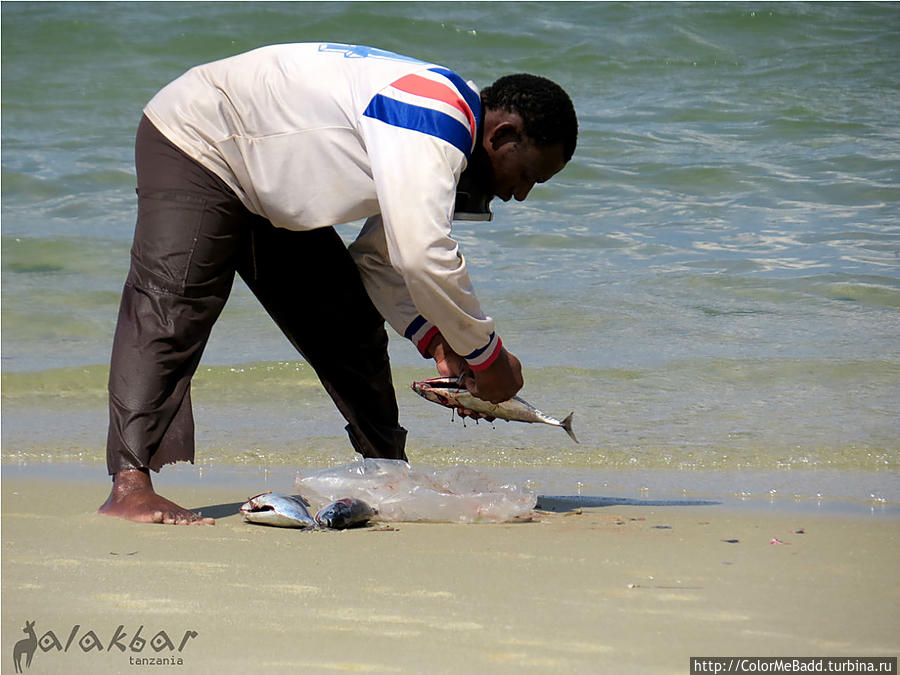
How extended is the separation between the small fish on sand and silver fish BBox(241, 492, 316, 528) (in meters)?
0.05

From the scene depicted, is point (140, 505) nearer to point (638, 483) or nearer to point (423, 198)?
point (423, 198)

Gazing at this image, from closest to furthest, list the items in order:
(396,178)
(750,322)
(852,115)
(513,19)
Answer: (396,178)
(750,322)
(852,115)
(513,19)

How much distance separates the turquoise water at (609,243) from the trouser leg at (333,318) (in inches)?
30.7

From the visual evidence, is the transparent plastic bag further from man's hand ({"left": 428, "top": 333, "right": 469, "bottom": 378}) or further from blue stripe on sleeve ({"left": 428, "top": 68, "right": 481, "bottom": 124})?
blue stripe on sleeve ({"left": 428, "top": 68, "right": 481, "bottom": 124})

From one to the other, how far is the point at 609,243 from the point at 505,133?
18.5 ft

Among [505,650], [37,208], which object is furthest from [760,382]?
[37,208]

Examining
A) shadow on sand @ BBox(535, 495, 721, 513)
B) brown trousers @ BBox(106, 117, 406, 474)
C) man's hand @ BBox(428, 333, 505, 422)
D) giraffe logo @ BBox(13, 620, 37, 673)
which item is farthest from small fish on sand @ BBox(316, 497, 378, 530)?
giraffe logo @ BBox(13, 620, 37, 673)

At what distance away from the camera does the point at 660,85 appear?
14227mm

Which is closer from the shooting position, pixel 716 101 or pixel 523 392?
pixel 523 392

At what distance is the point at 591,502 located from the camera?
4191 millimetres

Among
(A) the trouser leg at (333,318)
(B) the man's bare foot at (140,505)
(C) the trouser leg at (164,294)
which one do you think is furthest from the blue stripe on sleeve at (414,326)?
(B) the man's bare foot at (140,505)

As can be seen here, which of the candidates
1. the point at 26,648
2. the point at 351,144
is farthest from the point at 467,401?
the point at 26,648

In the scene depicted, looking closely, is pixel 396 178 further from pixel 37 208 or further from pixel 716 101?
pixel 716 101

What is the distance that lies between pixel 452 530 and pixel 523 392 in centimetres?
245
